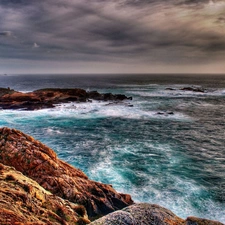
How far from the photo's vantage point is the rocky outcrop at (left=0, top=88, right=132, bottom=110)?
61656 millimetres

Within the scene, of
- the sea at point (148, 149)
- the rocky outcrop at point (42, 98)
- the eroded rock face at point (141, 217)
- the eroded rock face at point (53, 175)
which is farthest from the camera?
the rocky outcrop at point (42, 98)

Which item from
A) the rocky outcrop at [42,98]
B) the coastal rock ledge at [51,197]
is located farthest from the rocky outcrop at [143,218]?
the rocky outcrop at [42,98]

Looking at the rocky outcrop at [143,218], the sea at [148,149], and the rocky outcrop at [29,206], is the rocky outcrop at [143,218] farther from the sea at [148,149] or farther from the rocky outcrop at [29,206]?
the sea at [148,149]

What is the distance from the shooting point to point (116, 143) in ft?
111

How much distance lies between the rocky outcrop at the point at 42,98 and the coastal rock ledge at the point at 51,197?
47.5 m

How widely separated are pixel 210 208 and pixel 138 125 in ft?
90.8

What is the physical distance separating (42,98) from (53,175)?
59874 millimetres

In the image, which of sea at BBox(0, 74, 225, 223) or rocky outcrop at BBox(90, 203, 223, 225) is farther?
sea at BBox(0, 74, 225, 223)

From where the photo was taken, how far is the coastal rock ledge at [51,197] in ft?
25.2

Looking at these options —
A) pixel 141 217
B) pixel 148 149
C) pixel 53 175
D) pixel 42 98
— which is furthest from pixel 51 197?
pixel 42 98

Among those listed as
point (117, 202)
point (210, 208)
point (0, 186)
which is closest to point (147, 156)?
point (210, 208)

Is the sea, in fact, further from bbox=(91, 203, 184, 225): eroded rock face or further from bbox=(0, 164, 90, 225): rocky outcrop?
bbox=(91, 203, 184, 225): eroded rock face

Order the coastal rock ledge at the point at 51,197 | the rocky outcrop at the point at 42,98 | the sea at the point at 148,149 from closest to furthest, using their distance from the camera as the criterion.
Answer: the coastal rock ledge at the point at 51,197 → the sea at the point at 148,149 → the rocky outcrop at the point at 42,98

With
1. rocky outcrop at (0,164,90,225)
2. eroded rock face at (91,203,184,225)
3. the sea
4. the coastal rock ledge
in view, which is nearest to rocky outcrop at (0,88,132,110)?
the sea
